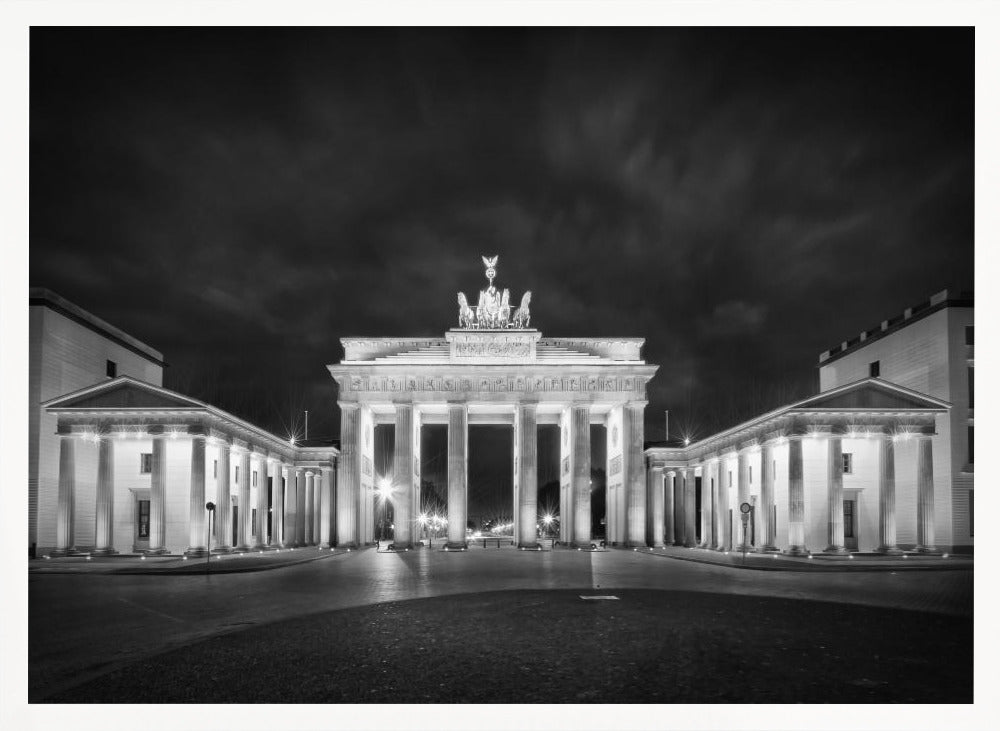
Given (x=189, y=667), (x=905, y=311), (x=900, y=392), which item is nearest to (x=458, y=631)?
(x=189, y=667)

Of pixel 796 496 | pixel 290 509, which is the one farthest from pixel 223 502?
pixel 796 496

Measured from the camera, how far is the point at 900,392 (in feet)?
164

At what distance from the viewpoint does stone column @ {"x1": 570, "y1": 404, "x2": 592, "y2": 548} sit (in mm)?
63812

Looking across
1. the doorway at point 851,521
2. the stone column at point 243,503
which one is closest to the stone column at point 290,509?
the stone column at point 243,503

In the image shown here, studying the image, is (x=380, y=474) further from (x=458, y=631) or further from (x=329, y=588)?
(x=458, y=631)

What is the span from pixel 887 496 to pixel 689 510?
23137mm

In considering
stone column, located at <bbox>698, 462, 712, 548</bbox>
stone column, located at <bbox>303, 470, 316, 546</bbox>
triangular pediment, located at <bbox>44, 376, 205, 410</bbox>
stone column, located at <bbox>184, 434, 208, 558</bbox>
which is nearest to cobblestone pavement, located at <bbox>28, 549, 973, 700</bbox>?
stone column, located at <bbox>184, 434, 208, 558</bbox>

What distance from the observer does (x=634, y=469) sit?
64062 millimetres

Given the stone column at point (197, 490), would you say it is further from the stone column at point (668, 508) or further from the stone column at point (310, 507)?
the stone column at point (668, 508)

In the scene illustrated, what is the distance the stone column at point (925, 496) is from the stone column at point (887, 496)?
4.47ft

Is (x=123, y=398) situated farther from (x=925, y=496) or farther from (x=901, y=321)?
(x=901, y=321)

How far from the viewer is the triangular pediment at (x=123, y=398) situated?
2004 inches
